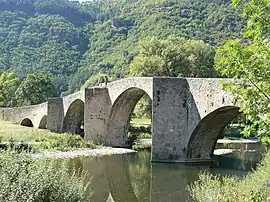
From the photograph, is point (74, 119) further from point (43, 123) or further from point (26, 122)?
point (26, 122)

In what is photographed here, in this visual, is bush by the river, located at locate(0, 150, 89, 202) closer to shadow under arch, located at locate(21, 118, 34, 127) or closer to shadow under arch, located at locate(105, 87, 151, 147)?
shadow under arch, located at locate(105, 87, 151, 147)

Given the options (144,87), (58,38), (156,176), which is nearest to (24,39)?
(58,38)

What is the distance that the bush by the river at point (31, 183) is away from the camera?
25.8 feet

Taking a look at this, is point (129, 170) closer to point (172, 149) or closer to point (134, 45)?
point (172, 149)

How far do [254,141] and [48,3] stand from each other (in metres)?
101

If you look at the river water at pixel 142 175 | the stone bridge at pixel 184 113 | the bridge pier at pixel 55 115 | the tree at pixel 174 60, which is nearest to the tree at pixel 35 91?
the bridge pier at pixel 55 115

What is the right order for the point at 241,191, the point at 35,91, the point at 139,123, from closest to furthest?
1. the point at 241,191
2. the point at 139,123
3. the point at 35,91

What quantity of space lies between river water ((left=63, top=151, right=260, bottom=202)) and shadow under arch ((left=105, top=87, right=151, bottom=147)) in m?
4.21

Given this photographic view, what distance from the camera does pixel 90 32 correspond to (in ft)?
365

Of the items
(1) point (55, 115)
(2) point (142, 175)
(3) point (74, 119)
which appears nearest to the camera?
(2) point (142, 175)

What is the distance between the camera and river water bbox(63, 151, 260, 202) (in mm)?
15242

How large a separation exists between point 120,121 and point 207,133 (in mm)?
9461

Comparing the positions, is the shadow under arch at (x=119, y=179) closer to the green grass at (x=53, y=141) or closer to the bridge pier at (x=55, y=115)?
the green grass at (x=53, y=141)

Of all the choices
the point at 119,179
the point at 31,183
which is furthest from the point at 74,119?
the point at 31,183
